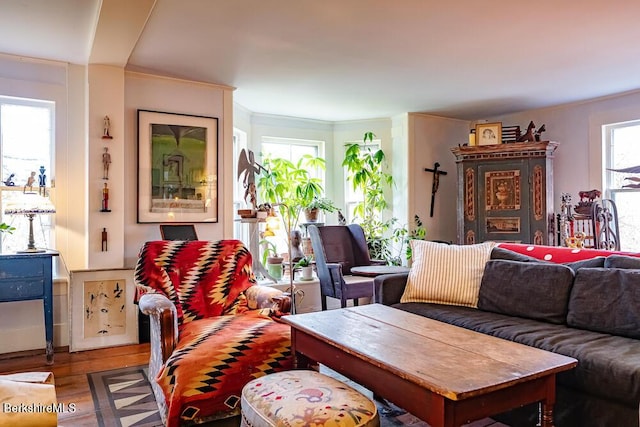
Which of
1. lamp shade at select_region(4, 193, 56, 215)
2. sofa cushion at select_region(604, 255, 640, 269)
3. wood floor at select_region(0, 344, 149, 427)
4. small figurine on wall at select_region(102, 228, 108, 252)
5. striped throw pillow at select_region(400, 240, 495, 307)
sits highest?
lamp shade at select_region(4, 193, 56, 215)

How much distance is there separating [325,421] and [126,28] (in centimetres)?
249

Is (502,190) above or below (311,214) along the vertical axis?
above

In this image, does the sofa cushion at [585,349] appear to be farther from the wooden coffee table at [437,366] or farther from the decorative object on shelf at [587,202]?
the decorative object on shelf at [587,202]

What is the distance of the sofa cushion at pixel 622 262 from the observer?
7.68 ft

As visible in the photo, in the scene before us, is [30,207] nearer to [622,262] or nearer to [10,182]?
[10,182]

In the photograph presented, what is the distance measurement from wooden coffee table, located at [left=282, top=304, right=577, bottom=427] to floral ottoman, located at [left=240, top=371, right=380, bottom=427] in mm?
117

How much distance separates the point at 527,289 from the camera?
99.7 inches

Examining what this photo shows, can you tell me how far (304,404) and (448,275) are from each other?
1639 millimetres

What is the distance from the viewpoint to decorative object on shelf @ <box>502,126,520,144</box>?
493cm

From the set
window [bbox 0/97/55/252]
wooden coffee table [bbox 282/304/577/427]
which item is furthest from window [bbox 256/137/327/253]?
wooden coffee table [bbox 282/304/577/427]

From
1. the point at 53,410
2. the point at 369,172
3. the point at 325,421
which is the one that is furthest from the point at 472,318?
the point at 369,172

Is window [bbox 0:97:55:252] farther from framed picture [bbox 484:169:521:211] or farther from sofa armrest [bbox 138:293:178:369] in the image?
framed picture [bbox 484:169:521:211]

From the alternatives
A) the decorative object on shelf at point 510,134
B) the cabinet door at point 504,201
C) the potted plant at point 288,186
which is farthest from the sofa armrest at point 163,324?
the decorative object on shelf at point 510,134

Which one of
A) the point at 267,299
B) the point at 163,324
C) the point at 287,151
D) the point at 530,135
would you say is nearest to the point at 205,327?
the point at 163,324
